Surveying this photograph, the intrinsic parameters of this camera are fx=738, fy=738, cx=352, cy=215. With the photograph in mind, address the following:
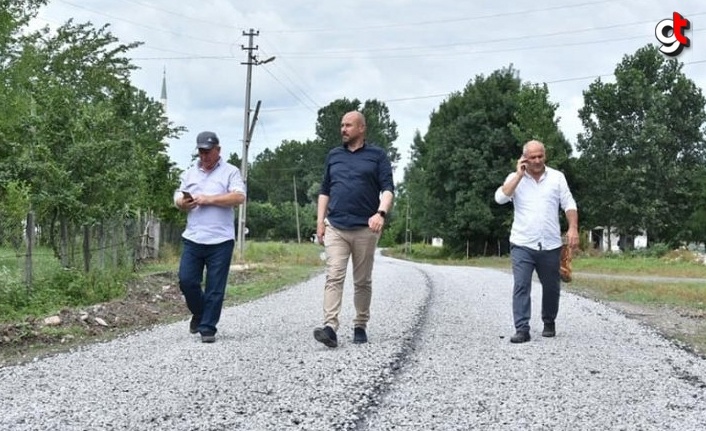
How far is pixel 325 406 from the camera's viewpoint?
4105 mm

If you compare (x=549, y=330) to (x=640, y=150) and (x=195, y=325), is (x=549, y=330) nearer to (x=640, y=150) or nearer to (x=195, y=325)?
(x=195, y=325)

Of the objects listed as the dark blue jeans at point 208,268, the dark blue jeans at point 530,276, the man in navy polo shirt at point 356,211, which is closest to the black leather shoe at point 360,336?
the man in navy polo shirt at point 356,211

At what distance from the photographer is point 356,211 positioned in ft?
20.6

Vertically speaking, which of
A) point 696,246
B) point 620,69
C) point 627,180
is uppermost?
point 620,69

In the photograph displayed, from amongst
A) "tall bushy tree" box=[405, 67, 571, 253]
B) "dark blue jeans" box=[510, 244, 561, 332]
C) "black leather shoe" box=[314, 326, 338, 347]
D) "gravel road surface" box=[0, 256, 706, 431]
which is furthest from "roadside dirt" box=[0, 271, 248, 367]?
"tall bushy tree" box=[405, 67, 571, 253]

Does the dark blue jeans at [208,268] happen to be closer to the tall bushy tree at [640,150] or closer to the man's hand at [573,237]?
the man's hand at [573,237]

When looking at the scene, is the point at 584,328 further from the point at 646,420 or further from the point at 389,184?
the point at 646,420

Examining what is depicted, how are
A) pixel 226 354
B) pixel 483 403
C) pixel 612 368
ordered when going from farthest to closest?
pixel 226 354
pixel 612 368
pixel 483 403

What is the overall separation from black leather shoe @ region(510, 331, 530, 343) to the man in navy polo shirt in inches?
51.1

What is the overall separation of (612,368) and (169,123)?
3133 cm

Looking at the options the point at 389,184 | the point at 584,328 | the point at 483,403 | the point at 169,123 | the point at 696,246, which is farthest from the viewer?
the point at 696,246

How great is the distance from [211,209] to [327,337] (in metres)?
1.71

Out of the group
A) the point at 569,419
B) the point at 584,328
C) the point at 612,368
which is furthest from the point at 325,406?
the point at 584,328

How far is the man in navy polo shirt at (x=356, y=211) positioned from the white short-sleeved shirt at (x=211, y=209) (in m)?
0.95
